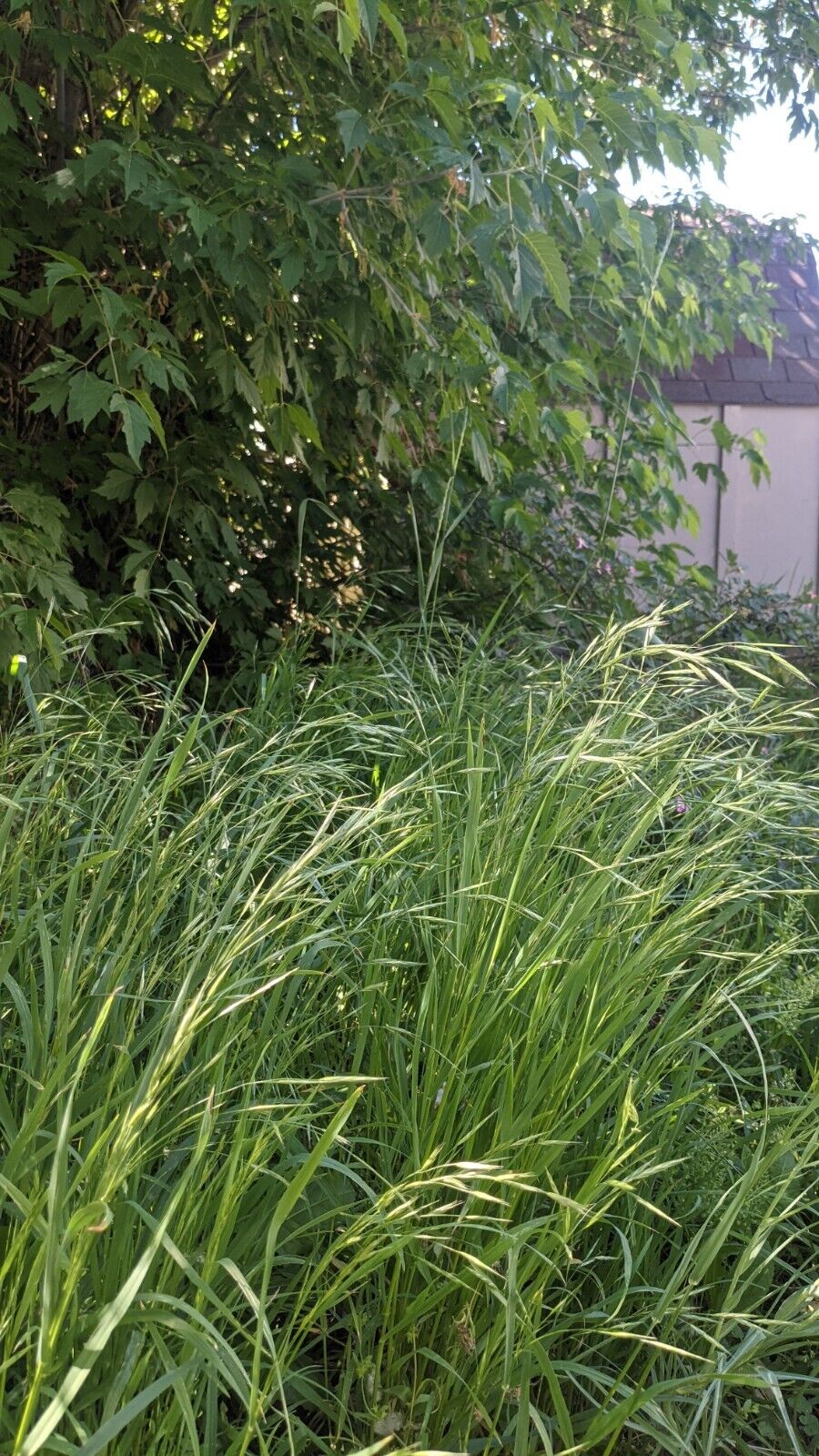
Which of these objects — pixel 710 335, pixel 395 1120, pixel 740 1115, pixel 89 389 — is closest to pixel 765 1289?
pixel 740 1115

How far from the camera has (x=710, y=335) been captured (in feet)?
13.6

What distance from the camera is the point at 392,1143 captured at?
4.07 ft

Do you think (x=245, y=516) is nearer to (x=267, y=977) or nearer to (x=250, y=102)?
(x=250, y=102)

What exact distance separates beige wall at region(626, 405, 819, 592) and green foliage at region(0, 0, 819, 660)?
Result: 354 cm

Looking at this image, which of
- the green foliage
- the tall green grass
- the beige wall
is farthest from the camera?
the beige wall

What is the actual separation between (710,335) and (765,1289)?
3.44 m

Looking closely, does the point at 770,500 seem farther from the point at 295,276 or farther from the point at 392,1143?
the point at 392,1143

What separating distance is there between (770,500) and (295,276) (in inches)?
215

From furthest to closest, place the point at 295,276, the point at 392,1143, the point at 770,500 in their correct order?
the point at 770,500 < the point at 295,276 < the point at 392,1143

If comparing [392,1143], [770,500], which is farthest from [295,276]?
[770,500]

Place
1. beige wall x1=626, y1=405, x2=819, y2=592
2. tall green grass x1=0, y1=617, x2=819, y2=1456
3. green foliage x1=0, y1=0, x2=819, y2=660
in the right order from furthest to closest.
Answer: beige wall x1=626, y1=405, x2=819, y2=592 < green foliage x1=0, y1=0, x2=819, y2=660 < tall green grass x1=0, y1=617, x2=819, y2=1456

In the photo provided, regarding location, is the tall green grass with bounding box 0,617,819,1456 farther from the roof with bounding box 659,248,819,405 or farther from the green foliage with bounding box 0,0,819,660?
the roof with bounding box 659,248,819,405

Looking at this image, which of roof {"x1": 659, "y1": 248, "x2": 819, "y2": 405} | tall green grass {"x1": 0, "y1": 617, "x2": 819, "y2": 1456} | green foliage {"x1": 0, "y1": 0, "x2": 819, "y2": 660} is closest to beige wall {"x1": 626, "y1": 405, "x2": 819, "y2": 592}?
roof {"x1": 659, "y1": 248, "x2": 819, "y2": 405}

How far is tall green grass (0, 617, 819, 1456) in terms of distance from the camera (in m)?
0.90
